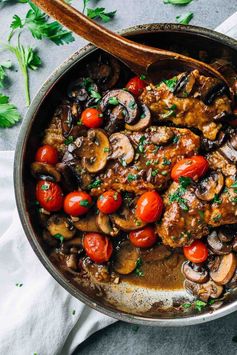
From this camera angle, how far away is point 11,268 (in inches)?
219

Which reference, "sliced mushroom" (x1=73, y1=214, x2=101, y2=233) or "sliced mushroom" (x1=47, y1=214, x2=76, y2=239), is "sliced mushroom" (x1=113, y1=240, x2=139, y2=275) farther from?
"sliced mushroom" (x1=47, y1=214, x2=76, y2=239)

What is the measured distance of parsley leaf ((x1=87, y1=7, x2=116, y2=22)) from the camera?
565cm

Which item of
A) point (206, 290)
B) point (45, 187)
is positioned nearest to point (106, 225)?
point (45, 187)

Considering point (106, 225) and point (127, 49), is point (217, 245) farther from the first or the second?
point (127, 49)

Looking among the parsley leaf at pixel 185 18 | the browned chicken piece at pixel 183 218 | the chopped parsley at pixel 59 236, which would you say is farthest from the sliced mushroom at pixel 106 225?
the parsley leaf at pixel 185 18

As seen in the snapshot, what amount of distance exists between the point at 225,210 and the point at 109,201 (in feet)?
3.53

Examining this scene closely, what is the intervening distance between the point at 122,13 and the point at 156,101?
1374 mm

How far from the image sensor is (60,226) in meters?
5.12

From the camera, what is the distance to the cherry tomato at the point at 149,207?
489cm

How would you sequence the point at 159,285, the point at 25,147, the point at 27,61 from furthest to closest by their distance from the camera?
the point at 27,61
the point at 159,285
the point at 25,147

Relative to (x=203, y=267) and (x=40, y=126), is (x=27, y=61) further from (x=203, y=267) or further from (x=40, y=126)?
(x=203, y=267)

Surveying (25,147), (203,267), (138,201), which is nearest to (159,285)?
(203,267)

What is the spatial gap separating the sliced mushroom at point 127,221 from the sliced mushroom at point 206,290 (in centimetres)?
83

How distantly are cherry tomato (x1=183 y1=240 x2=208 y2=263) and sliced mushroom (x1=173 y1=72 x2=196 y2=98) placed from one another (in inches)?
55.8
